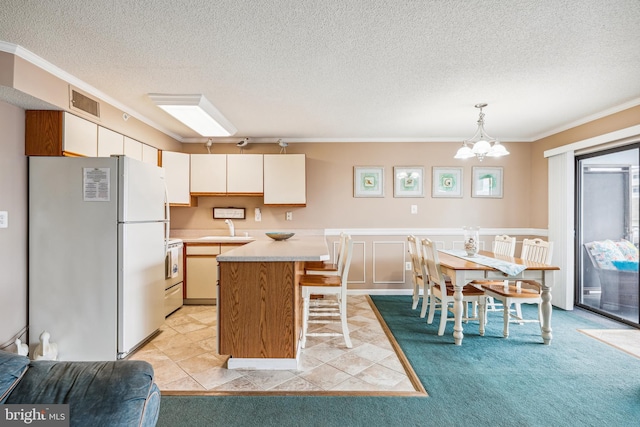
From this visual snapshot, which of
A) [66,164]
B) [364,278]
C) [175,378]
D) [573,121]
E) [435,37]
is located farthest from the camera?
[364,278]

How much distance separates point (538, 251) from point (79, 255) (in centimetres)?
434

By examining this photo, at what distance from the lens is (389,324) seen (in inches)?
133

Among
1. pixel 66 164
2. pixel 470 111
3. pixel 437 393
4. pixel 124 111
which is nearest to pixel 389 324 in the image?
pixel 437 393

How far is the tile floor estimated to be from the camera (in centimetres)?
216

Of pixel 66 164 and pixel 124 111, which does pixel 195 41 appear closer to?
pixel 66 164

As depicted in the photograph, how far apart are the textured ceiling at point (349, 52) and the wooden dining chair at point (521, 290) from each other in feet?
5.04

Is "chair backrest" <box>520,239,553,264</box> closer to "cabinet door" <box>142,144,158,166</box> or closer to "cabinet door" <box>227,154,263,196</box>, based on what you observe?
"cabinet door" <box>227,154,263,196</box>

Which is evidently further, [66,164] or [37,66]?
[66,164]

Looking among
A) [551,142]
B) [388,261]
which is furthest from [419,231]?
[551,142]

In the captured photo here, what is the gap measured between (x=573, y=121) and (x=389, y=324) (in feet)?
11.2

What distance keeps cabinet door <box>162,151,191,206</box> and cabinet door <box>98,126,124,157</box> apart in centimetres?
88

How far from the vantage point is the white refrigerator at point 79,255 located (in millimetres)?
2473

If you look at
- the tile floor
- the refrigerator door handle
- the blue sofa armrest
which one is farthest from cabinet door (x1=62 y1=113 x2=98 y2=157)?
the blue sofa armrest

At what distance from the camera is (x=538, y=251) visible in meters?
3.29
